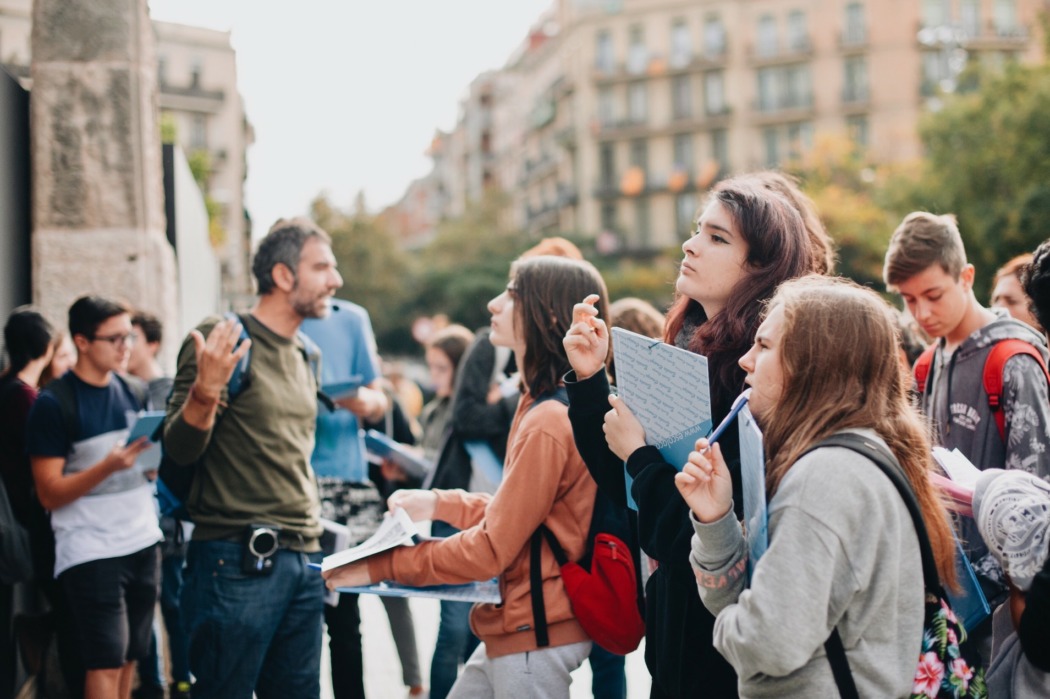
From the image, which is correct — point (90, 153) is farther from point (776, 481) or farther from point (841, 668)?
point (841, 668)

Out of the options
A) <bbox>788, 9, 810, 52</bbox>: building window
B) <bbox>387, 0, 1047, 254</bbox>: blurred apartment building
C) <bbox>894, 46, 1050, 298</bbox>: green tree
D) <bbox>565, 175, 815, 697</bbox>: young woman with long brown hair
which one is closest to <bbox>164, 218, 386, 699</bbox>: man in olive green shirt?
<bbox>565, 175, 815, 697</bbox>: young woman with long brown hair

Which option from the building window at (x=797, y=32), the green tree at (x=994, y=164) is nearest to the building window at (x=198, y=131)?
the building window at (x=797, y=32)

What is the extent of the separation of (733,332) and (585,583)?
3.04 ft

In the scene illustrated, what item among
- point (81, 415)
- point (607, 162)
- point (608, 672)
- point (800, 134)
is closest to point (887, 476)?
Result: point (608, 672)

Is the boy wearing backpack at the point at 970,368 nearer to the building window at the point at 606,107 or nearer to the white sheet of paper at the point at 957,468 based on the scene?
the white sheet of paper at the point at 957,468

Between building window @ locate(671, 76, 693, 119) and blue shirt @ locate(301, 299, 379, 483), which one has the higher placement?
building window @ locate(671, 76, 693, 119)

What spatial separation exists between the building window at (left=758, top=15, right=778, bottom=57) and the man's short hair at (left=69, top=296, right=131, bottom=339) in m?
60.9

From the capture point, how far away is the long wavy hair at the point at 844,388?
93.0 inches

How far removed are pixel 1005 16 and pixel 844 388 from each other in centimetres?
6328

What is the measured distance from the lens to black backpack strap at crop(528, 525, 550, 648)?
10.8ft

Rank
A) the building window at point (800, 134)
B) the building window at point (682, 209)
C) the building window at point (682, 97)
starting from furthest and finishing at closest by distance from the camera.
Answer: the building window at point (682, 209)
the building window at point (682, 97)
the building window at point (800, 134)

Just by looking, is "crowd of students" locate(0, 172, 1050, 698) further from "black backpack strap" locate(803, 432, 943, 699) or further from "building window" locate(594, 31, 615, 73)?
"building window" locate(594, 31, 615, 73)

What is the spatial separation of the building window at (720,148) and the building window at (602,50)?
7224 millimetres

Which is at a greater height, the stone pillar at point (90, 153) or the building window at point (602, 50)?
the building window at point (602, 50)
